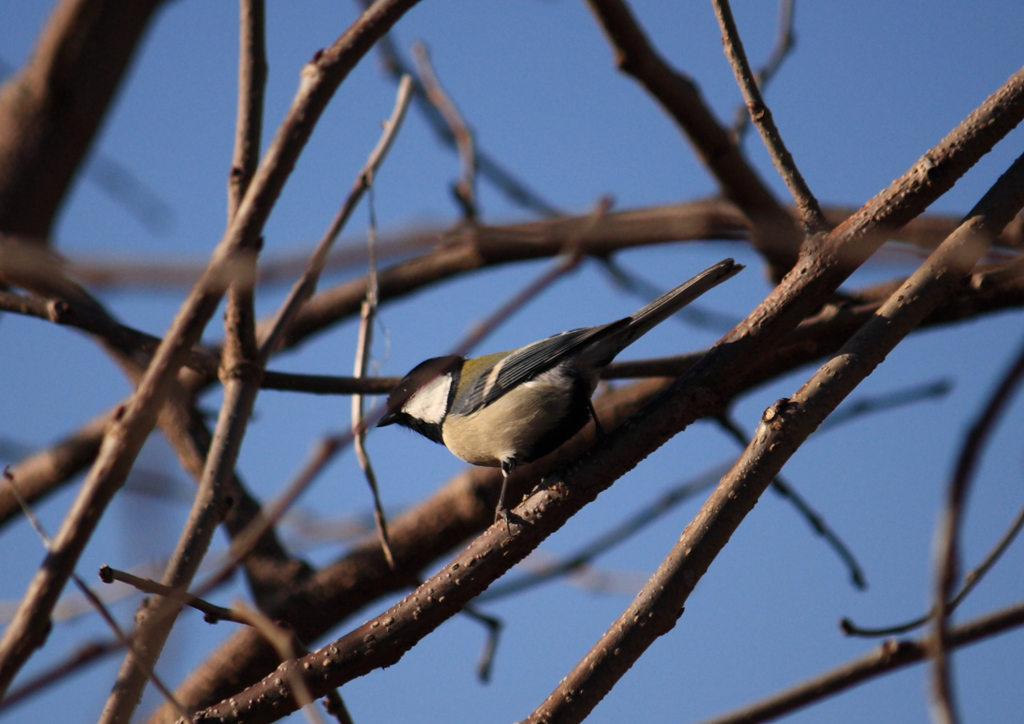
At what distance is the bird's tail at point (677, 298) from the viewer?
2.53 m

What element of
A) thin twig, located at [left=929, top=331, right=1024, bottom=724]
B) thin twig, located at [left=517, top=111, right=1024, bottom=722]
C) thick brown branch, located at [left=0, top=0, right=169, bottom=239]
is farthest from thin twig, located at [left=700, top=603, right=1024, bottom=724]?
thick brown branch, located at [left=0, top=0, right=169, bottom=239]

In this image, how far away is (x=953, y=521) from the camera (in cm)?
77

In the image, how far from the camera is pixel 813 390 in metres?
1.96

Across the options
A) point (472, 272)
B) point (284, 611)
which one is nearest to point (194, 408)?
point (284, 611)

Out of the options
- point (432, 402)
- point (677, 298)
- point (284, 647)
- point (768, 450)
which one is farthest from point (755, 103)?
point (432, 402)

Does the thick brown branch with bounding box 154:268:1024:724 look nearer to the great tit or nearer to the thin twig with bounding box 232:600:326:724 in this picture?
the great tit

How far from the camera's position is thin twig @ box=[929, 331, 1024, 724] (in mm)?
726

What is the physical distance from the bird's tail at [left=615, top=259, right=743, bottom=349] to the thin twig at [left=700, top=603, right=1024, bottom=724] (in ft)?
3.56

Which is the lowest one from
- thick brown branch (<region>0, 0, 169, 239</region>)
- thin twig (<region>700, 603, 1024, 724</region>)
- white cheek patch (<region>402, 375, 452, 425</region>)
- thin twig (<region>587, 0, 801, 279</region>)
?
thin twig (<region>700, 603, 1024, 724</region>)

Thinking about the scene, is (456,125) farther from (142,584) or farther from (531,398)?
(142,584)

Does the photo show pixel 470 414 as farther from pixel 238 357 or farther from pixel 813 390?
pixel 813 390

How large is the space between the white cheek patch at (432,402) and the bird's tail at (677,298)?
3.46ft

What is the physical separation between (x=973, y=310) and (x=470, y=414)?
2.32m

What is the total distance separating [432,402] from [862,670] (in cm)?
218
